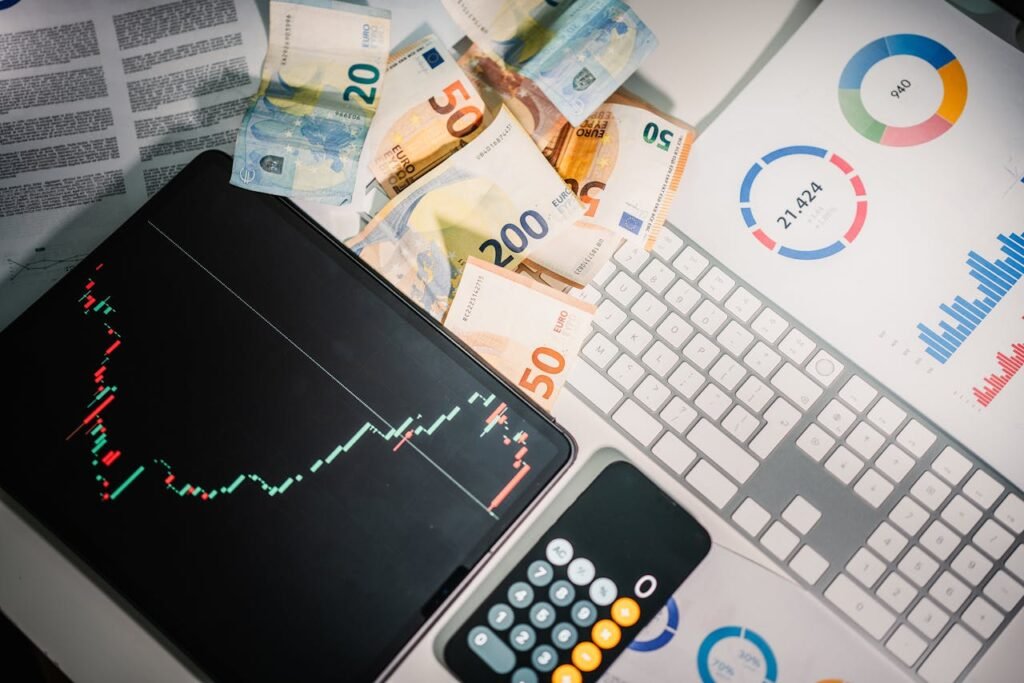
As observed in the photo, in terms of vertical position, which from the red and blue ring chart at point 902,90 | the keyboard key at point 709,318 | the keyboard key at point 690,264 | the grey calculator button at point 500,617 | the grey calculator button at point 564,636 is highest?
the red and blue ring chart at point 902,90

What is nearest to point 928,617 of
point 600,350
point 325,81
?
point 600,350

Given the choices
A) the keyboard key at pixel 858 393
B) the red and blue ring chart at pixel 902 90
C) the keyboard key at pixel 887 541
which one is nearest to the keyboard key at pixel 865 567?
the keyboard key at pixel 887 541

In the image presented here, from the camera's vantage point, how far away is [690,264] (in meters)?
0.66

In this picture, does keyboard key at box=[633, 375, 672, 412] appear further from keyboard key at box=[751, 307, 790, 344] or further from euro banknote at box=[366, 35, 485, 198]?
euro banknote at box=[366, 35, 485, 198]

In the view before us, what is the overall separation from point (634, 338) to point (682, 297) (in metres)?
0.06

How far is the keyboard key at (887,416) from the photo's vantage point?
2.04 ft

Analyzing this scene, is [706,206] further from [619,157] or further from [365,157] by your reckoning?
[365,157]

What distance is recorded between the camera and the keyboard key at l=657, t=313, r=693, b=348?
0.64m

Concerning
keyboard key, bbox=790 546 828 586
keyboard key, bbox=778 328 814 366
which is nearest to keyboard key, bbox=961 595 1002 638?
keyboard key, bbox=790 546 828 586

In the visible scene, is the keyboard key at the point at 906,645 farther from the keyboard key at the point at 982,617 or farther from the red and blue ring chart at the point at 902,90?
the red and blue ring chart at the point at 902,90

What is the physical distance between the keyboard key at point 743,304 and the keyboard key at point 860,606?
22cm

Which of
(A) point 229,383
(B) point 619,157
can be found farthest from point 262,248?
(B) point 619,157

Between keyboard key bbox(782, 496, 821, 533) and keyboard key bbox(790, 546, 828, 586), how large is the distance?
0.02m

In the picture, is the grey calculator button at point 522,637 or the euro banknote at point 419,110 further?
the euro banknote at point 419,110
